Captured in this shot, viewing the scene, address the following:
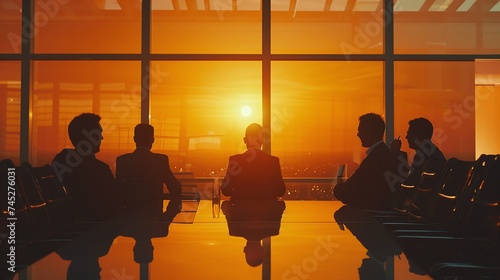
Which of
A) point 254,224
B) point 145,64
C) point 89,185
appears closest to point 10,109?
point 145,64

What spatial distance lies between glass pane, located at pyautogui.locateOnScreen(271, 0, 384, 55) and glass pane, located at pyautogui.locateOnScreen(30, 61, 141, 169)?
1.88 meters

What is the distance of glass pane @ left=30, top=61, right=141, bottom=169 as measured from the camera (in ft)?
25.8

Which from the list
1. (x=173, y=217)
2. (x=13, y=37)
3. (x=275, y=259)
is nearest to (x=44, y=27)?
(x=13, y=37)

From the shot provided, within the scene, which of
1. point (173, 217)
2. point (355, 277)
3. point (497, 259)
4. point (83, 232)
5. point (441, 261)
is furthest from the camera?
point (173, 217)

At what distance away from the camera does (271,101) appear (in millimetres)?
7887

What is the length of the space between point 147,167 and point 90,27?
145 inches

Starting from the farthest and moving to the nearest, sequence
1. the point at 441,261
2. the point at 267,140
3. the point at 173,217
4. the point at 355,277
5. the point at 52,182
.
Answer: the point at 267,140
the point at 52,182
the point at 173,217
the point at 441,261
the point at 355,277

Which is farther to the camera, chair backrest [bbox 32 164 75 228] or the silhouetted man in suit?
the silhouetted man in suit

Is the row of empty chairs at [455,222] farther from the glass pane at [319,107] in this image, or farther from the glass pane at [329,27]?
the glass pane at [329,27]

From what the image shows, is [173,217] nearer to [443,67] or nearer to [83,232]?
[83,232]

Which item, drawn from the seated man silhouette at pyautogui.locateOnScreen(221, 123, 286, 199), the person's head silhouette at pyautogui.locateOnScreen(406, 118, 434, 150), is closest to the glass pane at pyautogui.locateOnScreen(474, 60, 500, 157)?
the person's head silhouette at pyautogui.locateOnScreen(406, 118, 434, 150)

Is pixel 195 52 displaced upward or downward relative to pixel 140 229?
upward

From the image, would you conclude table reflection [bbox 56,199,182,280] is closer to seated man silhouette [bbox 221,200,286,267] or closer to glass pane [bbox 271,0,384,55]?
seated man silhouette [bbox 221,200,286,267]

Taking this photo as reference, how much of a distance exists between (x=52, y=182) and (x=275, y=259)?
69.6 inches
